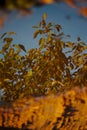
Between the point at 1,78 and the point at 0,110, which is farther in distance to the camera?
the point at 1,78

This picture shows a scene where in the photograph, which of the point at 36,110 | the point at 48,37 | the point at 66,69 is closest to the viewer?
the point at 36,110

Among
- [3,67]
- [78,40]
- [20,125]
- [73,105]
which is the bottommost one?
[20,125]

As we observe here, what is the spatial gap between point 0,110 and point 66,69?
4.80 feet

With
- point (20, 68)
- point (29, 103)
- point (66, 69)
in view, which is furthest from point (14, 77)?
point (29, 103)

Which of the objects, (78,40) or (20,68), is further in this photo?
(20,68)

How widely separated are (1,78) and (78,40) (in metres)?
1.50

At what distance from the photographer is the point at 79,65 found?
15.4ft

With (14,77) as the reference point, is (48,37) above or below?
above

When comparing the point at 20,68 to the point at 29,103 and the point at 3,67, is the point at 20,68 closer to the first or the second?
the point at 3,67

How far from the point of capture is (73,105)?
3.92 metres

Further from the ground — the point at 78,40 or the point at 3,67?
the point at 78,40

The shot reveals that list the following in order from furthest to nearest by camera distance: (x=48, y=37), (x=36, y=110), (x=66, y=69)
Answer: (x=66, y=69) → (x=48, y=37) → (x=36, y=110)

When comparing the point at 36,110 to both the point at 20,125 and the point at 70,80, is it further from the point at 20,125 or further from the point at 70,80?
the point at 70,80

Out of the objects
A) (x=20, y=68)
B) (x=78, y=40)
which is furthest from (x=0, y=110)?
(x=78, y=40)
